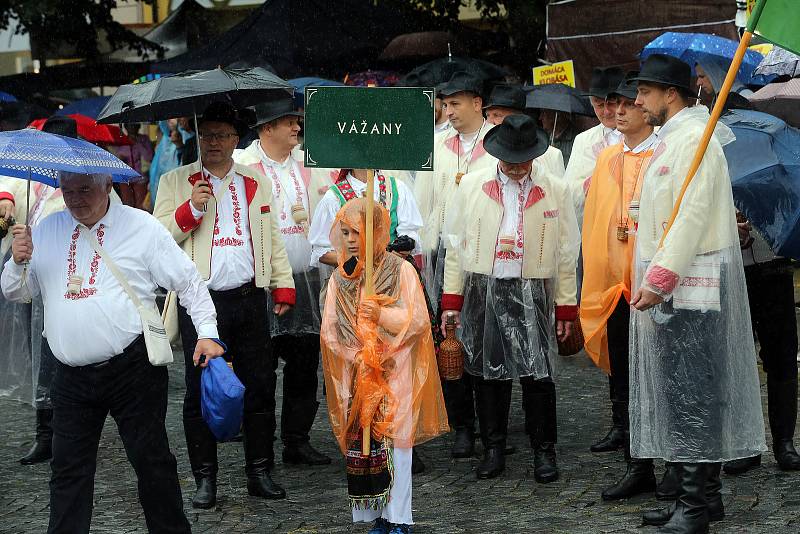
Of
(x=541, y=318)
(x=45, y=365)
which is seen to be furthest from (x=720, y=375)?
(x=45, y=365)

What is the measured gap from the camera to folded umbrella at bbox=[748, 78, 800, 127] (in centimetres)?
770

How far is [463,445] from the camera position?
7711 millimetres

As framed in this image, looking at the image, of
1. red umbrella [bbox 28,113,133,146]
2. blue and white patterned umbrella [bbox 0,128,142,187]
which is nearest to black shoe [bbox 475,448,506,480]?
blue and white patterned umbrella [bbox 0,128,142,187]

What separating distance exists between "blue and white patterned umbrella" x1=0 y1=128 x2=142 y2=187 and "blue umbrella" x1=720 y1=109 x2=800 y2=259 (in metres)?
2.85

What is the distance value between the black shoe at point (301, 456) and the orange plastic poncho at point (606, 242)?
1801 millimetres

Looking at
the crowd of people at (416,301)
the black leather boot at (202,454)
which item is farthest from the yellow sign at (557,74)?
the black leather boot at (202,454)

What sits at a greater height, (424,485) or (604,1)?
(604,1)

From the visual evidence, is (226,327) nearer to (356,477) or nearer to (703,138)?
(356,477)

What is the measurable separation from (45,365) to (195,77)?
220 cm

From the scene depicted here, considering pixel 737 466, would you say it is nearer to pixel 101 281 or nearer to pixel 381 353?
pixel 381 353

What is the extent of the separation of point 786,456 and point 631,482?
96cm

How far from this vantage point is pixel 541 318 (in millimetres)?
7125

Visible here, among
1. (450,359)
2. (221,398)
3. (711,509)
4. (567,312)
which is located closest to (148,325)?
(221,398)

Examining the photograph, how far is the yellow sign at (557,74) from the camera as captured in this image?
11836 millimetres
